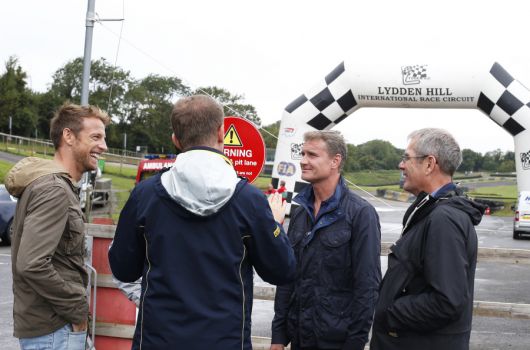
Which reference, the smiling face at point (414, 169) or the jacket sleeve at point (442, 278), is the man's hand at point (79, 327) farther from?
the smiling face at point (414, 169)

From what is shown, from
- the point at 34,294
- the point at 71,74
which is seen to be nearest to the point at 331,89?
the point at 34,294

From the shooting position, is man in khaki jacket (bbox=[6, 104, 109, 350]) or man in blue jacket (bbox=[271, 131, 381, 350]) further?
man in blue jacket (bbox=[271, 131, 381, 350])

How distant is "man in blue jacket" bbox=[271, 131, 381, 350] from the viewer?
11.2ft

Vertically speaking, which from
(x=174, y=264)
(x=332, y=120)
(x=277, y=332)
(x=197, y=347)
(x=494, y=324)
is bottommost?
(x=494, y=324)

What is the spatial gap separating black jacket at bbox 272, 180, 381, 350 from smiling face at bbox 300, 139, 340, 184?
6.0 inches

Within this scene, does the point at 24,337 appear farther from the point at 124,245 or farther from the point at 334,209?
the point at 334,209

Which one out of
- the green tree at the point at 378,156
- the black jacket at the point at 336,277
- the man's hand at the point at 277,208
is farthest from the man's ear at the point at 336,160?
the green tree at the point at 378,156

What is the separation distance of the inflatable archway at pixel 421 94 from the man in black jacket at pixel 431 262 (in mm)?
9554

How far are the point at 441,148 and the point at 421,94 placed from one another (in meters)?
9.66

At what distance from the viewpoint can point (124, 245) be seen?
266cm

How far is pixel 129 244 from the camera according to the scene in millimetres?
2656

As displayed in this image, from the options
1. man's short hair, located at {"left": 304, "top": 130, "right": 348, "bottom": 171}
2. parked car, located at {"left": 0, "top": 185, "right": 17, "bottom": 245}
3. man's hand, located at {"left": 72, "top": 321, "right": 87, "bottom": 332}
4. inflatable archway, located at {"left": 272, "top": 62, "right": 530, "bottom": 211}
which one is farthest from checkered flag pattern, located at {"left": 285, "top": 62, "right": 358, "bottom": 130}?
man's hand, located at {"left": 72, "top": 321, "right": 87, "bottom": 332}

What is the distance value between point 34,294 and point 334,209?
1.49 m

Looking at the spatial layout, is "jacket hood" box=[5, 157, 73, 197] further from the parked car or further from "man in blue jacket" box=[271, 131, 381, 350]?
the parked car
